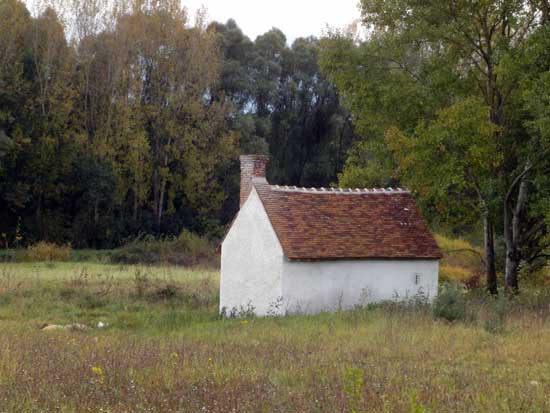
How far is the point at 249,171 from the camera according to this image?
76.9ft

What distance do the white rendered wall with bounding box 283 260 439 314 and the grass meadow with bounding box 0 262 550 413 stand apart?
163cm

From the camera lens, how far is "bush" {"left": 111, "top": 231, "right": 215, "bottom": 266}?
145 ft

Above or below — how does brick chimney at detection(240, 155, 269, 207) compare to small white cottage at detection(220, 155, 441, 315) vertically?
above

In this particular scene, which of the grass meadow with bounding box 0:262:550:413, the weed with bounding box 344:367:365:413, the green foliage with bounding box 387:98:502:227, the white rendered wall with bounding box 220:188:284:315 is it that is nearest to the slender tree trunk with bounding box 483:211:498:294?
the green foliage with bounding box 387:98:502:227

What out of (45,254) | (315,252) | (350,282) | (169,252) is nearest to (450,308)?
(350,282)

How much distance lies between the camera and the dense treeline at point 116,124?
158ft

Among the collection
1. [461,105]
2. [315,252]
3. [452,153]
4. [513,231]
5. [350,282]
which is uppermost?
[461,105]

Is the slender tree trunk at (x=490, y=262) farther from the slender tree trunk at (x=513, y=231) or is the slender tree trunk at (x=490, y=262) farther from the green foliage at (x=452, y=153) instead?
the green foliage at (x=452, y=153)

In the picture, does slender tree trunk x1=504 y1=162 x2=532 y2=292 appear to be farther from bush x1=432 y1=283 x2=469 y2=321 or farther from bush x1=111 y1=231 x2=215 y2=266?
bush x1=111 y1=231 x2=215 y2=266

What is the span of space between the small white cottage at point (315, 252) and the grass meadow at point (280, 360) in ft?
5.21

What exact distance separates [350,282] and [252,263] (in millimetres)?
3112

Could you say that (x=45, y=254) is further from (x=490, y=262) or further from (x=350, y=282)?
(x=490, y=262)

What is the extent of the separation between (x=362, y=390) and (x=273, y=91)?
5552 centimetres

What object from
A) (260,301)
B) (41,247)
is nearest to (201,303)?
(260,301)
